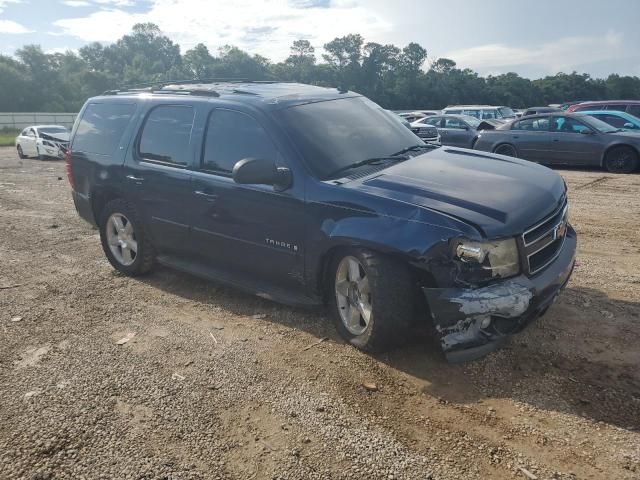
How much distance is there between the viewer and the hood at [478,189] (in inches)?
133

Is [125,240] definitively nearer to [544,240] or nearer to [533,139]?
[544,240]

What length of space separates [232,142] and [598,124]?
11473 millimetres

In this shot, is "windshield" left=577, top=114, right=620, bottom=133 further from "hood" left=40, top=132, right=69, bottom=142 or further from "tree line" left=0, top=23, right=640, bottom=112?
"tree line" left=0, top=23, right=640, bottom=112

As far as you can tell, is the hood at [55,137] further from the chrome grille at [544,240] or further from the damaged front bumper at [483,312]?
the damaged front bumper at [483,312]


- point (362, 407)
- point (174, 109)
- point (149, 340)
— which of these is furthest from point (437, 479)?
point (174, 109)

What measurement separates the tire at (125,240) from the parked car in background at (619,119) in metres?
12.4

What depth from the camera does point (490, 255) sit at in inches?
129

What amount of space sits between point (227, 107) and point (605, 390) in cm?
351

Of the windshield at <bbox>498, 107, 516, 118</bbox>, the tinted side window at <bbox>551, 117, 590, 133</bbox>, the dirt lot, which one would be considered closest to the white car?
the tinted side window at <bbox>551, 117, 590, 133</bbox>

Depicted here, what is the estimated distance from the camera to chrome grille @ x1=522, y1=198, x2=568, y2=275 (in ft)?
11.3

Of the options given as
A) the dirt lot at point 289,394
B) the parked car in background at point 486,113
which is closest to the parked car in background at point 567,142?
the dirt lot at point 289,394

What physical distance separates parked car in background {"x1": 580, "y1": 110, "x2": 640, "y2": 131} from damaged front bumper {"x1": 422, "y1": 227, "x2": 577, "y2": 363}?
1222 cm

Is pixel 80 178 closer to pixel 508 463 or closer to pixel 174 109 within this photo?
pixel 174 109

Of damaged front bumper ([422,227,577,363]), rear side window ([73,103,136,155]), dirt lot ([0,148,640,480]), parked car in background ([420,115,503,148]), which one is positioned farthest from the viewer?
parked car in background ([420,115,503,148])
